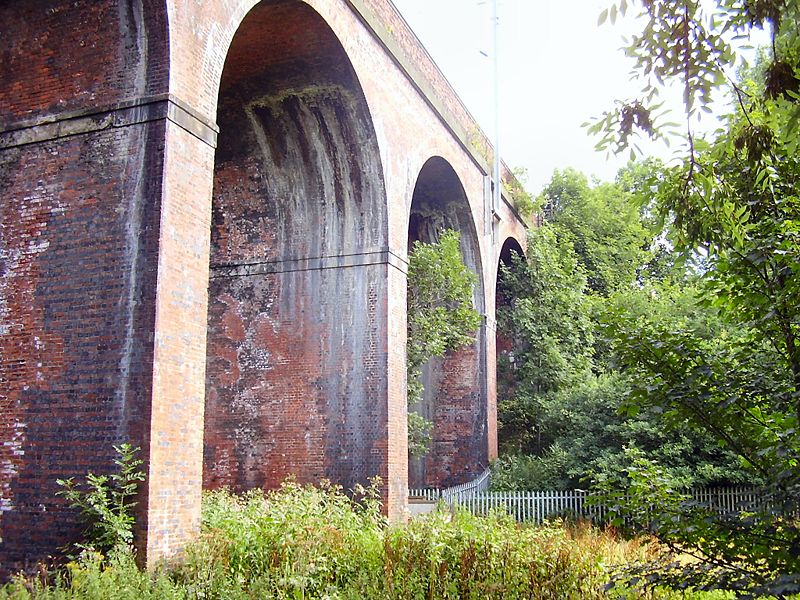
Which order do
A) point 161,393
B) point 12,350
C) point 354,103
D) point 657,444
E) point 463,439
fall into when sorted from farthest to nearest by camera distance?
point 463,439, point 657,444, point 354,103, point 12,350, point 161,393

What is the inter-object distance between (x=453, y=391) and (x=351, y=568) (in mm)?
13033

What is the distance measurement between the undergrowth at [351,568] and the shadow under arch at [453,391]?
11.7 meters

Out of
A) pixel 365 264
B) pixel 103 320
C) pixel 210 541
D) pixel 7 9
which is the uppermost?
pixel 7 9

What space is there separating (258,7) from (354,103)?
7.76 ft

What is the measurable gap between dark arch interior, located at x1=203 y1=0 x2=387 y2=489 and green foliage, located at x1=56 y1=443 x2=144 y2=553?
19.7 feet

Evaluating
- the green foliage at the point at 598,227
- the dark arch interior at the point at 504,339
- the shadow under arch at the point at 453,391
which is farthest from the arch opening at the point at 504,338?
the green foliage at the point at 598,227

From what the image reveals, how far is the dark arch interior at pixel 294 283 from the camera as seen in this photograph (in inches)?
508

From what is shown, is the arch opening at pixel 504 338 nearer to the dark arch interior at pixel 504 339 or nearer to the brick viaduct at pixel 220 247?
the dark arch interior at pixel 504 339

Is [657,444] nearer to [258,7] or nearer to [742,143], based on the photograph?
[258,7]

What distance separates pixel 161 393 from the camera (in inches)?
292

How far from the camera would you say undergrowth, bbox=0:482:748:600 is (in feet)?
21.4

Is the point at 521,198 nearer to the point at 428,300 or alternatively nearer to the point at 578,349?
the point at 578,349

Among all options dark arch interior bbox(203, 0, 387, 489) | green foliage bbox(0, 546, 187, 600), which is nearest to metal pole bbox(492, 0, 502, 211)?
dark arch interior bbox(203, 0, 387, 489)

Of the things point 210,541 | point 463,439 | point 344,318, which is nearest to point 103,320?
point 210,541
